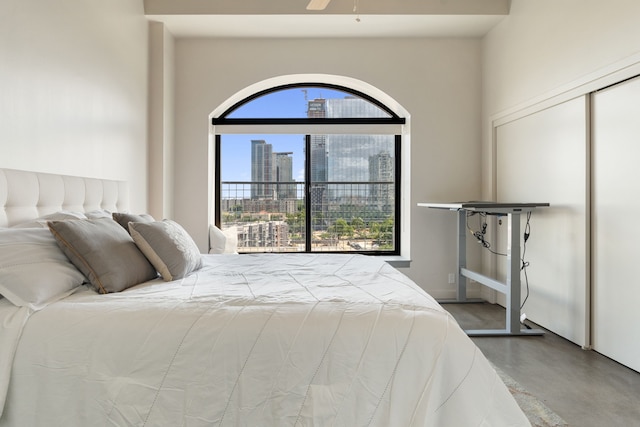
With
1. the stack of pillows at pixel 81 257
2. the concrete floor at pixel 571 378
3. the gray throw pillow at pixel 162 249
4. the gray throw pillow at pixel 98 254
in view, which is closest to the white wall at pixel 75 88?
the stack of pillows at pixel 81 257

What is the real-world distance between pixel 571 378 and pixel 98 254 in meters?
2.65

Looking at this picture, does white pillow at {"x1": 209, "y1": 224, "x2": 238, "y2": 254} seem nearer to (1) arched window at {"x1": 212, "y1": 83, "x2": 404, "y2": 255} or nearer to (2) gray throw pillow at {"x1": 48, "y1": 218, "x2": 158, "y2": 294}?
(1) arched window at {"x1": 212, "y1": 83, "x2": 404, "y2": 255}

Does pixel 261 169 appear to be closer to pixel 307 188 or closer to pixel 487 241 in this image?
pixel 307 188

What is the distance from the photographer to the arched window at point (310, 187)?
440cm

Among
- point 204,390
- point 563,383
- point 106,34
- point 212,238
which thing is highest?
point 106,34

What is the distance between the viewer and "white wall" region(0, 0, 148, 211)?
6.29 ft

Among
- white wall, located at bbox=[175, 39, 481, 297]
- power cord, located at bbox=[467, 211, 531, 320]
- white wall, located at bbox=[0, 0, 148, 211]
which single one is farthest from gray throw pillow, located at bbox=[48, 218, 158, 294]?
power cord, located at bbox=[467, 211, 531, 320]

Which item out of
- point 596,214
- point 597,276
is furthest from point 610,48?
point 597,276

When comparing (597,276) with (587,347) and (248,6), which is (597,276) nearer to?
(587,347)

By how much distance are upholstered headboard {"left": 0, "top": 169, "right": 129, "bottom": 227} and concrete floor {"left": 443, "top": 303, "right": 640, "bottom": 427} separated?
111 inches

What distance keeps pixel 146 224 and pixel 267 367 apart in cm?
109

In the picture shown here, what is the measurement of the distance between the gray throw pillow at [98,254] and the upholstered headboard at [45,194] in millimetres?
414

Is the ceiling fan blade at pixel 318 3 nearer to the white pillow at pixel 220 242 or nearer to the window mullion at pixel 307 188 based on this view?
the window mullion at pixel 307 188

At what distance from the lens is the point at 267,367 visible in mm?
1193
